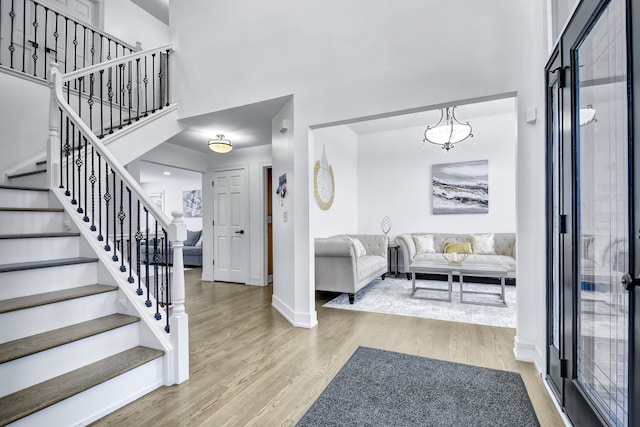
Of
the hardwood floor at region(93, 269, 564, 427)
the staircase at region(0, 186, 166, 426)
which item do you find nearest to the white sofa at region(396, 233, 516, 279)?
the hardwood floor at region(93, 269, 564, 427)

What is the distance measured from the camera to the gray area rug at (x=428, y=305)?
11.4ft

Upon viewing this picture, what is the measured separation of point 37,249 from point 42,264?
0.29 m

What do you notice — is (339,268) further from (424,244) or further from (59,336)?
(59,336)

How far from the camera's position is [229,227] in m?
5.66

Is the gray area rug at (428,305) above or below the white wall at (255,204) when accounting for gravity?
below

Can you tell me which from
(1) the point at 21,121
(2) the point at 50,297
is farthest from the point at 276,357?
(1) the point at 21,121

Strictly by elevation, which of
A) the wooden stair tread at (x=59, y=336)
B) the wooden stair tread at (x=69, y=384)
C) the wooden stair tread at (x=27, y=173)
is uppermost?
the wooden stair tread at (x=27, y=173)

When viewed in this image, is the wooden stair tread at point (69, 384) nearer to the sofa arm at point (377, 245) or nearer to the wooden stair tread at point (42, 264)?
the wooden stair tread at point (42, 264)

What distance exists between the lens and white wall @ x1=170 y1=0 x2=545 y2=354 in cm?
247

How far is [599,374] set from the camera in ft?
4.50

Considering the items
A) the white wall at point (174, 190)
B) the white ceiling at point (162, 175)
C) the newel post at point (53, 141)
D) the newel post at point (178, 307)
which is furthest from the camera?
the white wall at point (174, 190)

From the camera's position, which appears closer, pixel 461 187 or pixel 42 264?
pixel 42 264

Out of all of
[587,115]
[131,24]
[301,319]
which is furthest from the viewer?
[131,24]

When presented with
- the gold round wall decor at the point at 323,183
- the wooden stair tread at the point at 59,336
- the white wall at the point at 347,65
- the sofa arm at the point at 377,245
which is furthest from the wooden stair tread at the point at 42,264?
the sofa arm at the point at 377,245
